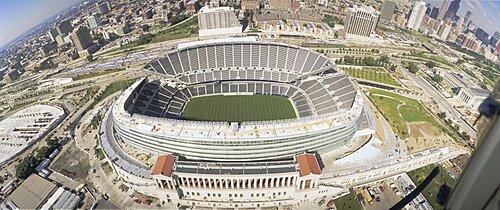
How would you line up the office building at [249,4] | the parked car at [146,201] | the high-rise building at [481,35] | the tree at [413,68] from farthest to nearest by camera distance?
the office building at [249,4]
the high-rise building at [481,35]
the tree at [413,68]
the parked car at [146,201]

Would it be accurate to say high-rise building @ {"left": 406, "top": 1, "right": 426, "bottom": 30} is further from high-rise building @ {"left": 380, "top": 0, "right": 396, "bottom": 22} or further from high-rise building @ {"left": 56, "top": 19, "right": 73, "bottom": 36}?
high-rise building @ {"left": 56, "top": 19, "right": 73, "bottom": 36}

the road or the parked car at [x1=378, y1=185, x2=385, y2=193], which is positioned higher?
the road

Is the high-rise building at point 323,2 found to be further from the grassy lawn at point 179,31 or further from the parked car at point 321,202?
the parked car at point 321,202

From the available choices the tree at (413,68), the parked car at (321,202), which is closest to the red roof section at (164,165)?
the parked car at (321,202)

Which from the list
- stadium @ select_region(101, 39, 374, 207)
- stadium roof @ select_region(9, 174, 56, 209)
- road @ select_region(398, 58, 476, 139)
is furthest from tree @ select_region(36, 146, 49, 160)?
road @ select_region(398, 58, 476, 139)

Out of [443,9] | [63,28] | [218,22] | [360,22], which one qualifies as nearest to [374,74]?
[360,22]

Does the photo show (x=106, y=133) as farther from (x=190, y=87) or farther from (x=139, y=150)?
(x=190, y=87)

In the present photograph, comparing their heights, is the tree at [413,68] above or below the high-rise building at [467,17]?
below
